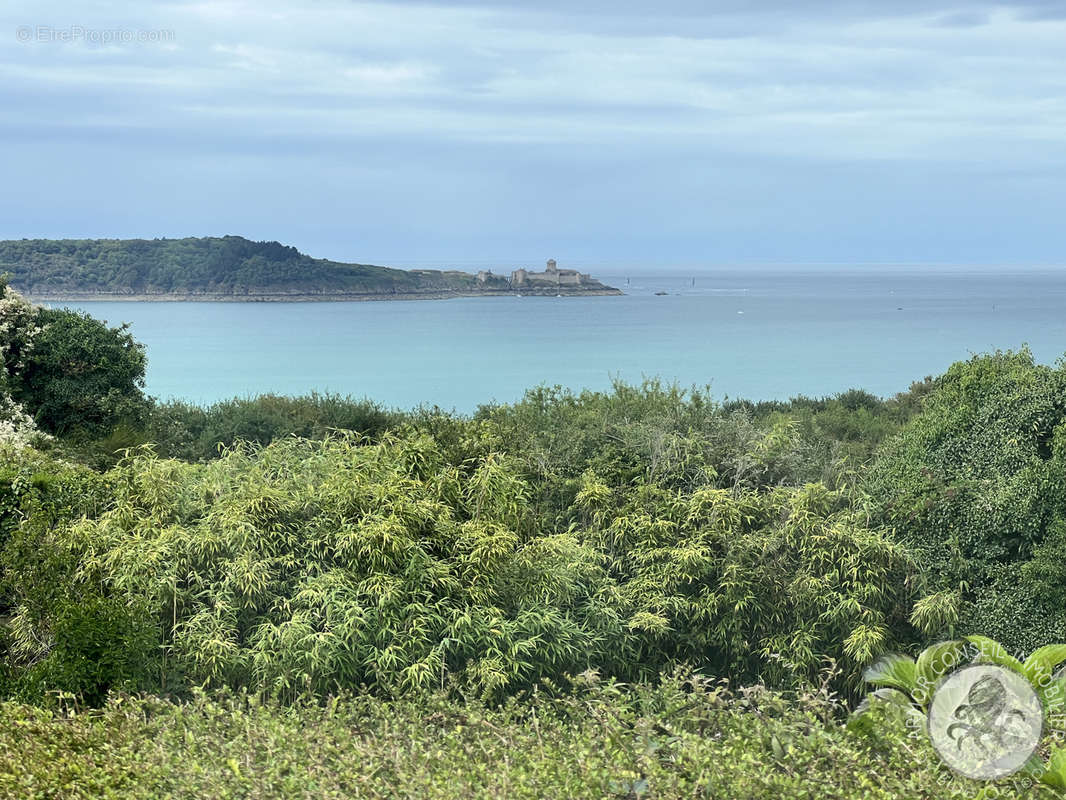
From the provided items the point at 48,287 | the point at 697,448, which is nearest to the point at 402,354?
the point at 48,287

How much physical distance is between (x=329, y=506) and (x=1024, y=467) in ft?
22.9

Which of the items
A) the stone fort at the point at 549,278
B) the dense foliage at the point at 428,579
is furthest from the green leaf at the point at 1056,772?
the stone fort at the point at 549,278

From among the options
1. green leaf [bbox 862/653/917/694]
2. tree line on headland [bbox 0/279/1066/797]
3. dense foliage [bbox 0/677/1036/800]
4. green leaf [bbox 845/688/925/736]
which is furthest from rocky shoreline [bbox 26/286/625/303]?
green leaf [bbox 845/688/925/736]

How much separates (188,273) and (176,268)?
1673 millimetres

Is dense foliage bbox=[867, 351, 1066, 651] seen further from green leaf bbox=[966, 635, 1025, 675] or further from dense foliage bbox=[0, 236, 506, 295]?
dense foliage bbox=[0, 236, 506, 295]

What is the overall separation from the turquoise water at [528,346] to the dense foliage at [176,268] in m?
Answer: 1.79

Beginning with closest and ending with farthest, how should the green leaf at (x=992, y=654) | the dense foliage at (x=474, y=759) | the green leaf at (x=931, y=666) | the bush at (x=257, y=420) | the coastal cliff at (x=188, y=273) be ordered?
the dense foliage at (x=474, y=759), the green leaf at (x=992, y=654), the green leaf at (x=931, y=666), the bush at (x=257, y=420), the coastal cliff at (x=188, y=273)

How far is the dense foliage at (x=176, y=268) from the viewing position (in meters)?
67.4

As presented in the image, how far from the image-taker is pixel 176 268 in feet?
254

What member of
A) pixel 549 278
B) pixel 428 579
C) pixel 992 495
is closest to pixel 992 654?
pixel 428 579

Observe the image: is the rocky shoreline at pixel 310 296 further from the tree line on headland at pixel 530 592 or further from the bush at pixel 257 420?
the tree line on headland at pixel 530 592

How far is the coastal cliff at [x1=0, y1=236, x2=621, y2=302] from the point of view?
6738 centimetres

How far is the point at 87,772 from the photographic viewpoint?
516cm

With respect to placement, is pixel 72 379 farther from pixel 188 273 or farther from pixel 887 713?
pixel 188 273
